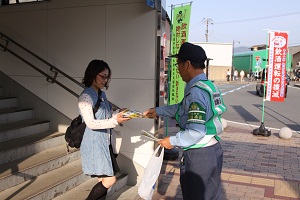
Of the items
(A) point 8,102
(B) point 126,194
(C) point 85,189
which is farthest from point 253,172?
(A) point 8,102

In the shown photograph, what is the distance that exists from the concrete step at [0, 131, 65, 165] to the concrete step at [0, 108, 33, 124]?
47 centimetres

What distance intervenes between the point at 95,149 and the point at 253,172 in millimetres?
3413

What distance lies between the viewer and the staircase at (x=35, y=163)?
3.57 m

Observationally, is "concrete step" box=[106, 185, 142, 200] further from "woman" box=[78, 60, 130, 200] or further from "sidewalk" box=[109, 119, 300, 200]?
"woman" box=[78, 60, 130, 200]

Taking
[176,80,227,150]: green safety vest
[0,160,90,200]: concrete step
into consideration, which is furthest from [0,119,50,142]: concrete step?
[176,80,227,150]: green safety vest

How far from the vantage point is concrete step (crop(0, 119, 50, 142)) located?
443cm

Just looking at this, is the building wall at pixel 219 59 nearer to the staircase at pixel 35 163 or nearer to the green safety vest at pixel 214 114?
the staircase at pixel 35 163

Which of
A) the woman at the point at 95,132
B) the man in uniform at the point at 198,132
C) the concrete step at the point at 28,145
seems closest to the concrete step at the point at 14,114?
the concrete step at the point at 28,145

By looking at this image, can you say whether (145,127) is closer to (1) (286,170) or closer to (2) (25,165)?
(2) (25,165)

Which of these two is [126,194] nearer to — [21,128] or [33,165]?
[33,165]

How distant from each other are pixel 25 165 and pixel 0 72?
223 centimetres

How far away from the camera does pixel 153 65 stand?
4.24m

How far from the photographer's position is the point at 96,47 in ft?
15.0

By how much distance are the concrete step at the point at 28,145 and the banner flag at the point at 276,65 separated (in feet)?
19.6
